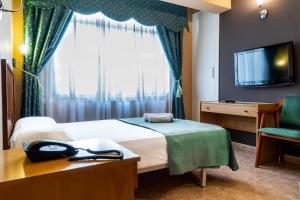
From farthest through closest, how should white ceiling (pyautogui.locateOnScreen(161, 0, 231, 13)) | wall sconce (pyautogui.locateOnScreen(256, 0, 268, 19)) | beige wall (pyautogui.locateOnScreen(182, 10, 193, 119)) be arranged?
1. beige wall (pyautogui.locateOnScreen(182, 10, 193, 119))
2. white ceiling (pyautogui.locateOnScreen(161, 0, 231, 13))
3. wall sconce (pyautogui.locateOnScreen(256, 0, 268, 19))

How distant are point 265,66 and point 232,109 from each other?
0.77 metres

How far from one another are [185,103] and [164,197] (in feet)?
9.76

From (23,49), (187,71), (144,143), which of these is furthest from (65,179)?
(187,71)

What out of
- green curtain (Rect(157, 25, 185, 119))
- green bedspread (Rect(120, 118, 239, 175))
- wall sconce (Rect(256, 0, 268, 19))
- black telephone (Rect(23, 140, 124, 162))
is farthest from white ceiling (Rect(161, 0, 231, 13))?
black telephone (Rect(23, 140, 124, 162))

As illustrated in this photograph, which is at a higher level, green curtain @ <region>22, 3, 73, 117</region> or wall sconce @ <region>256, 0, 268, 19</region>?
wall sconce @ <region>256, 0, 268, 19</region>

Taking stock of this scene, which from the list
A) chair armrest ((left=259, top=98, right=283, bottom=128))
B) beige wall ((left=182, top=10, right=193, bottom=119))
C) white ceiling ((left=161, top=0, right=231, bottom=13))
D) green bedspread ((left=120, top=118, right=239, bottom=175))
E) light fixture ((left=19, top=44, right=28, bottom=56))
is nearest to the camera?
green bedspread ((left=120, top=118, right=239, bottom=175))

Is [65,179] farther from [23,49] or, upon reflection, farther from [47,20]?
[47,20]

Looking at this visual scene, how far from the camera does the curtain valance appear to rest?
11.3 ft

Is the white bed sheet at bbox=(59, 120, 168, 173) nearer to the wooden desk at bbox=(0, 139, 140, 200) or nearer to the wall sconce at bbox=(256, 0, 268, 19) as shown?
the wooden desk at bbox=(0, 139, 140, 200)

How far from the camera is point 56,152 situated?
2.94 ft

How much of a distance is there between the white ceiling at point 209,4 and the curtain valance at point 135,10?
621mm

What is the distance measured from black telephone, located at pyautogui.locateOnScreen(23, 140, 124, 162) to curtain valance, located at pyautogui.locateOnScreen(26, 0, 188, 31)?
3.00 meters

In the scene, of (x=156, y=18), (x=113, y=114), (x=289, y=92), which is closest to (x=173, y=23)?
(x=156, y=18)

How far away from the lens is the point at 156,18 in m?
4.24
